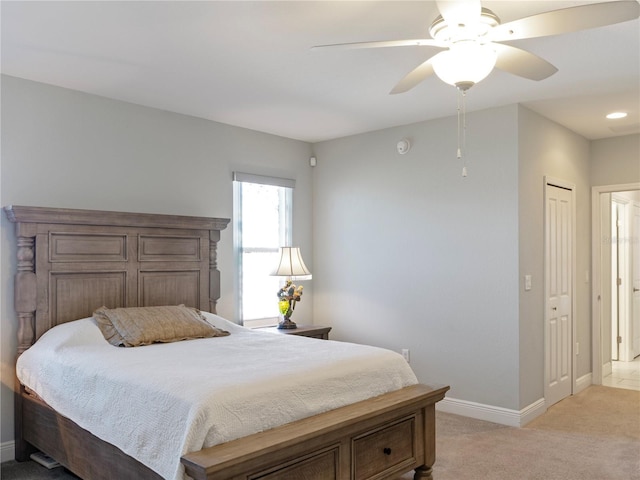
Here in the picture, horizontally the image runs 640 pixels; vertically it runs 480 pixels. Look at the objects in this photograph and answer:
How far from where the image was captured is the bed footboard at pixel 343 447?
6.61 ft

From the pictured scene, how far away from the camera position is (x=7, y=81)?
3.42m

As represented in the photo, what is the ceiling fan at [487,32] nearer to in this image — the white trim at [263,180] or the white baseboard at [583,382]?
the white trim at [263,180]

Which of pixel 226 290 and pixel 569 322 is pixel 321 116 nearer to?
pixel 226 290

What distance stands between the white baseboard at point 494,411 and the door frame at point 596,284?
134cm

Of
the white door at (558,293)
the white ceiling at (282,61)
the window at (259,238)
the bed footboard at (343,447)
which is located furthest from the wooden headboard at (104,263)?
the white door at (558,293)

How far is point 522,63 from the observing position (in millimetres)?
2330

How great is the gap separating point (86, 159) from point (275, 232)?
6.33 feet

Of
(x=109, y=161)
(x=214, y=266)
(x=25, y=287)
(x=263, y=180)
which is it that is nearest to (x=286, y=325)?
(x=214, y=266)

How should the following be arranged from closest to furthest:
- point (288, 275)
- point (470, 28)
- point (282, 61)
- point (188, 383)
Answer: point (470, 28)
point (188, 383)
point (282, 61)
point (288, 275)

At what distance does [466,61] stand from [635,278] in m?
5.96

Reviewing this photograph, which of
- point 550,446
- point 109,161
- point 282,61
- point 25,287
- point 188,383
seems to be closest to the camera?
point 188,383

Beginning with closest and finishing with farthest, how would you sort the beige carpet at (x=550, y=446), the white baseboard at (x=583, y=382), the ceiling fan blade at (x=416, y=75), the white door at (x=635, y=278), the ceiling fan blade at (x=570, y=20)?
the ceiling fan blade at (x=570, y=20) < the ceiling fan blade at (x=416, y=75) < the beige carpet at (x=550, y=446) < the white baseboard at (x=583, y=382) < the white door at (x=635, y=278)

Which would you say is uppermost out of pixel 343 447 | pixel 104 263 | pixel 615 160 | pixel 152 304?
pixel 615 160

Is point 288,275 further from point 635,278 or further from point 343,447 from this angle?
point 635,278
